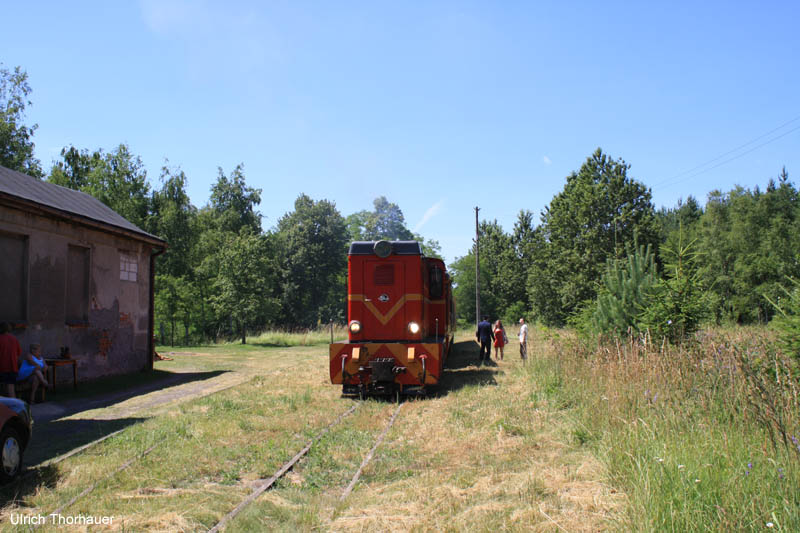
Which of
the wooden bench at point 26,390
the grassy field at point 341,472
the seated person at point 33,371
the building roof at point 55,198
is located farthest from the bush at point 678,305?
the building roof at point 55,198

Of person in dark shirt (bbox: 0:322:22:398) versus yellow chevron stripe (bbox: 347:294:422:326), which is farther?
yellow chevron stripe (bbox: 347:294:422:326)

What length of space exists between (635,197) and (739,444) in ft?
142

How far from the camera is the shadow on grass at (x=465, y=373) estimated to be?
1261 cm

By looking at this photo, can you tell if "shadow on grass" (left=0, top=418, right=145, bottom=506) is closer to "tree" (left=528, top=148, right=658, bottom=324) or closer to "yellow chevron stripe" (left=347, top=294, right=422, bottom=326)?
"yellow chevron stripe" (left=347, top=294, right=422, bottom=326)

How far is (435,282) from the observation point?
1350 centimetres

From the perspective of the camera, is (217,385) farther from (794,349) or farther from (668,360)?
(794,349)

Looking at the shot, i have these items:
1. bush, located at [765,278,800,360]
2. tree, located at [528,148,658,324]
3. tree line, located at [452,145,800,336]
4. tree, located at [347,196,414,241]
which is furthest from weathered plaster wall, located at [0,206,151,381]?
tree, located at [347,196,414,241]

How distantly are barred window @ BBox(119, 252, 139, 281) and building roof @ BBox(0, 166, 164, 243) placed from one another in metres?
0.76

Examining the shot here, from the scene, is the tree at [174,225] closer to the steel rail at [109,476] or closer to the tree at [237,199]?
the tree at [237,199]

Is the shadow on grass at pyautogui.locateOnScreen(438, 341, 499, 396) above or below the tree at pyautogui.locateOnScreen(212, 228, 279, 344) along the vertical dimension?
below

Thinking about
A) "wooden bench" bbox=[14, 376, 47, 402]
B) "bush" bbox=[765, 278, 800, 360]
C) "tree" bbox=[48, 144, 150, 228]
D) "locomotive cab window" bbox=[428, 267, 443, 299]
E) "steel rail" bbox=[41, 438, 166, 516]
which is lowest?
"steel rail" bbox=[41, 438, 166, 516]

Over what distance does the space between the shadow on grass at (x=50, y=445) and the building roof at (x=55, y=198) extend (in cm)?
553

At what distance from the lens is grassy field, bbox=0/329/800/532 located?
395cm

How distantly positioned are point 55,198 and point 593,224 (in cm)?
3959
